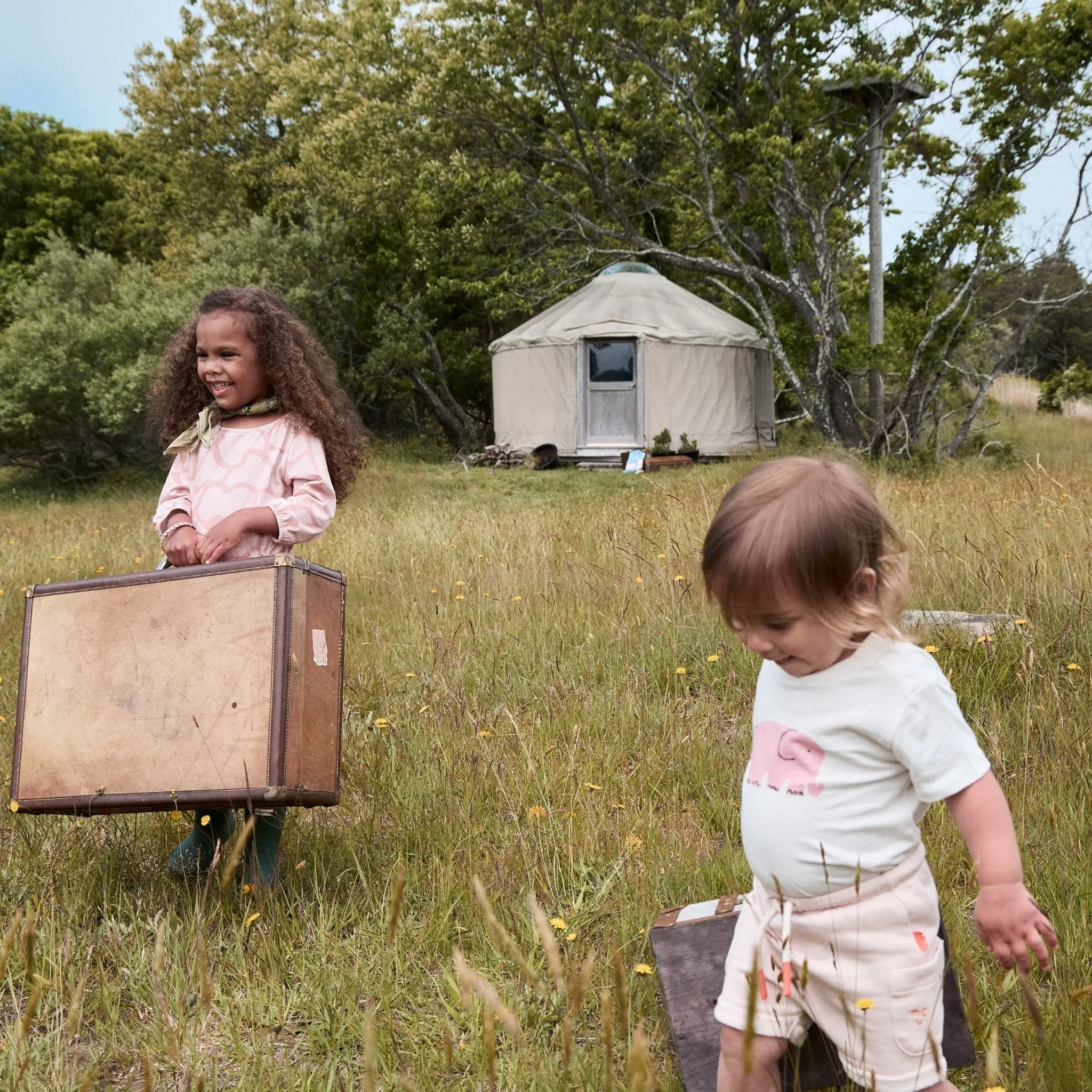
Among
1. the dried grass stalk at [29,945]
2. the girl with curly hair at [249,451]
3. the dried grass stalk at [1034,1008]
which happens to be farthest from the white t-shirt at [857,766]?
the girl with curly hair at [249,451]

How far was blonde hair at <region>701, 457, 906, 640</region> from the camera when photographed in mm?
1460

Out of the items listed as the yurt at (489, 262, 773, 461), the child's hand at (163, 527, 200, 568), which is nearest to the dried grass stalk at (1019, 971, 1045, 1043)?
the child's hand at (163, 527, 200, 568)

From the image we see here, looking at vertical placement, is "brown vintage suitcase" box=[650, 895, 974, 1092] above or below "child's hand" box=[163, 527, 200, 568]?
below

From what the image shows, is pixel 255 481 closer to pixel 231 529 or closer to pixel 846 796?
pixel 231 529

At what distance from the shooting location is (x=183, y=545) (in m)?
2.69

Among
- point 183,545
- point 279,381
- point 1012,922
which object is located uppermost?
point 279,381

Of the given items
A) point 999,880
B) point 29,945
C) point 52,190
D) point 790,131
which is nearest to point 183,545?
point 29,945

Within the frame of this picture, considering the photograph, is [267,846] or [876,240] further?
[876,240]

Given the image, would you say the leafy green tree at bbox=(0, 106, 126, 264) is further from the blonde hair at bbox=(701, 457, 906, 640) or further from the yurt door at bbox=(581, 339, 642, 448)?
the blonde hair at bbox=(701, 457, 906, 640)

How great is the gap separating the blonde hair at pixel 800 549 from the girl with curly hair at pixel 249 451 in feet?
4.72

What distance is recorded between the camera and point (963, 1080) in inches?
68.4

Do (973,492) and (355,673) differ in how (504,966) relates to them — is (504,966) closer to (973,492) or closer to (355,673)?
(355,673)

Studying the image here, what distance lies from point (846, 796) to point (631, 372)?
52.5ft

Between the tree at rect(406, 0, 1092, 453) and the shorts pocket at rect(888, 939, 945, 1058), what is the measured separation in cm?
1304
